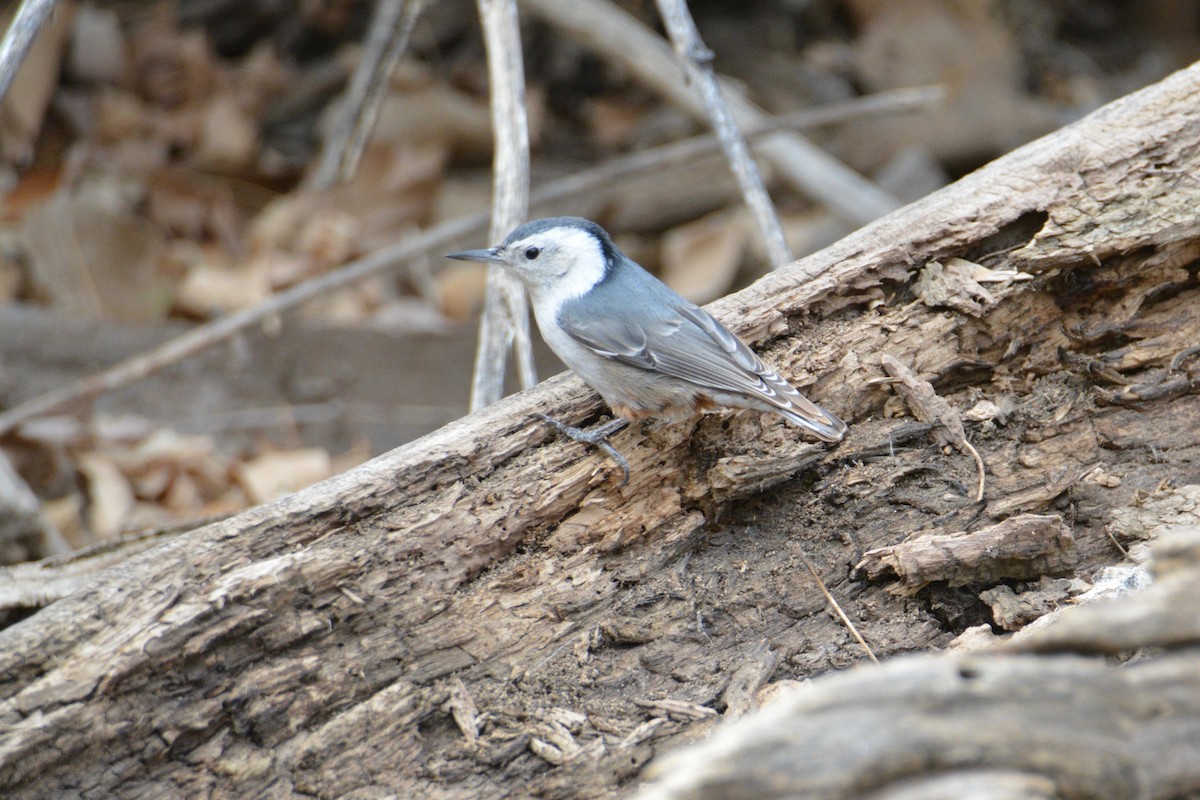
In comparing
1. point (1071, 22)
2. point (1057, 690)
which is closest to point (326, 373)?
point (1057, 690)

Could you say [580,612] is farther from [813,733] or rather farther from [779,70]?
[779,70]

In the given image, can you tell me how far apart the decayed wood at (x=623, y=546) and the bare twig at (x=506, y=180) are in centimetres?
46

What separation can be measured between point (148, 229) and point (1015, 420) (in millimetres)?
4417

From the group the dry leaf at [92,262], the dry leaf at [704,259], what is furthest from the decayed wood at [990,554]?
the dry leaf at [92,262]

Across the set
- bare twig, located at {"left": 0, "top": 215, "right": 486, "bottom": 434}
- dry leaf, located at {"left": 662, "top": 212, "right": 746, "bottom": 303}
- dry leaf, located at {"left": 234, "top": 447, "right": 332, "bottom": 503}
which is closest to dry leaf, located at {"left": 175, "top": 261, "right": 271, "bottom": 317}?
bare twig, located at {"left": 0, "top": 215, "right": 486, "bottom": 434}

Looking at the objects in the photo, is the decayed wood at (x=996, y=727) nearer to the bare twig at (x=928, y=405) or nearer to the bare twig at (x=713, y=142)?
the bare twig at (x=928, y=405)

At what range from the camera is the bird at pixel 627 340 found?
8.43ft

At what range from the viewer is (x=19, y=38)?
2.40 metres

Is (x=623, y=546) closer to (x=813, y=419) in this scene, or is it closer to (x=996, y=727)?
(x=813, y=419)

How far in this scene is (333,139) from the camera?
191 inches

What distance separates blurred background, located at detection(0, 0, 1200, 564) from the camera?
459 cm

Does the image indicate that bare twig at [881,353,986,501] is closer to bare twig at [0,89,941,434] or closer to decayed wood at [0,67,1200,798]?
decayed wood at [0,67,1200,798]

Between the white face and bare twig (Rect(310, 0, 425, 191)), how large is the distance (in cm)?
102

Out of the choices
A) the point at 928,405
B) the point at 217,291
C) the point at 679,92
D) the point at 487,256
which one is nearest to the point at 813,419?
the point at 928,405
